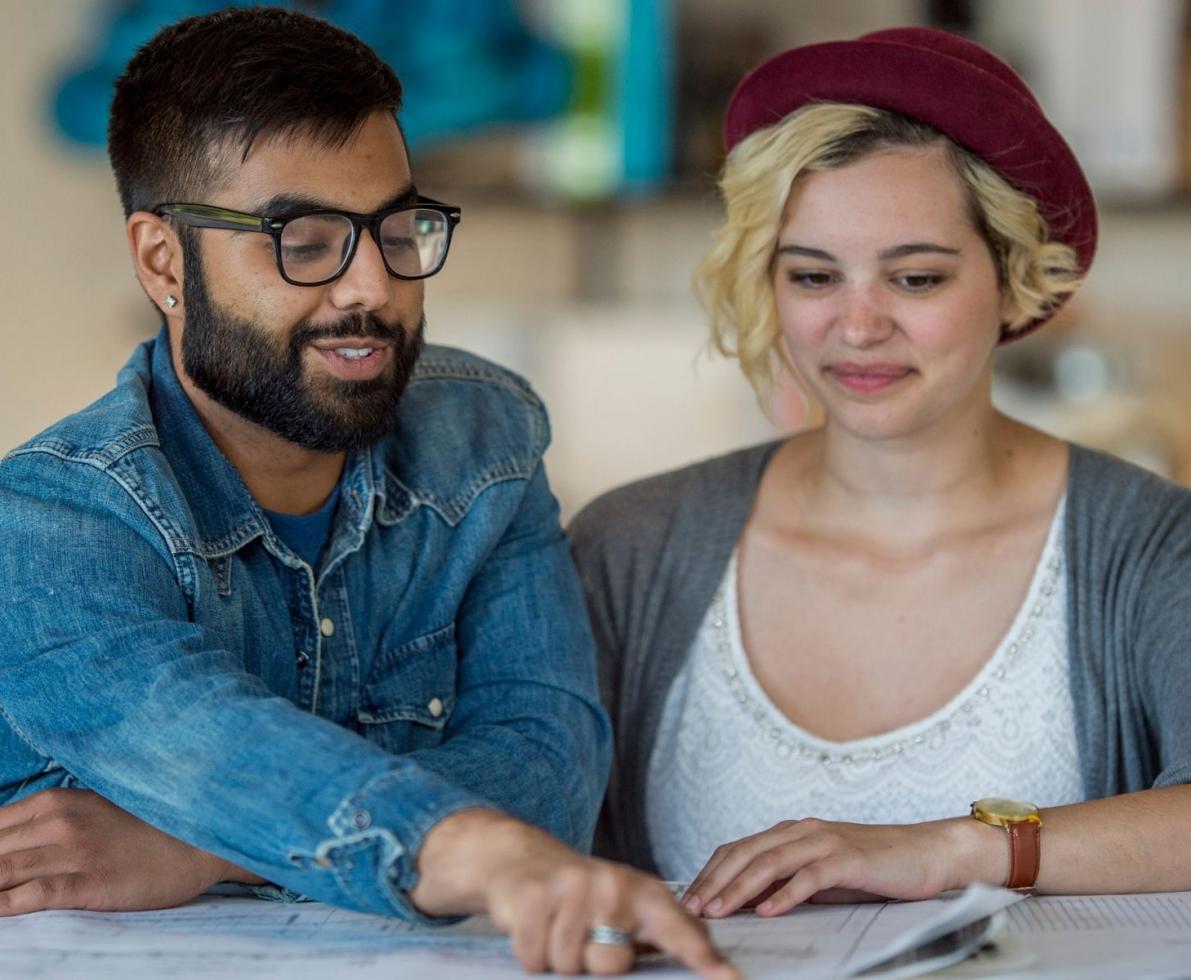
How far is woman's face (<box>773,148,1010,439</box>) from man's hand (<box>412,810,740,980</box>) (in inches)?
28.3

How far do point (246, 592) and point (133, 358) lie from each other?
0.23 metres

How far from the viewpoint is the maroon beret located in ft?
4.97

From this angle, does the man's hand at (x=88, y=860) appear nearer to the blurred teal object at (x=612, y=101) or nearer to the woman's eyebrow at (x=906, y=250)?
the woman's eyebrow at (x=906, y=250)

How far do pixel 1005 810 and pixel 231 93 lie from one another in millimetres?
788

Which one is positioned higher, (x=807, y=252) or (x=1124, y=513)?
(x=807, y=252)

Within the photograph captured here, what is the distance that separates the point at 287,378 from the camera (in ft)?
4.19

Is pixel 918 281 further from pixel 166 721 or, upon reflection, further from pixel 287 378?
pixel 166 721

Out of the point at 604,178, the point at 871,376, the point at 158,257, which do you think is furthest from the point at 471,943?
the point at 604,178

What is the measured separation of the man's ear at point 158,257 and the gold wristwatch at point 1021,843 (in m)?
0.74

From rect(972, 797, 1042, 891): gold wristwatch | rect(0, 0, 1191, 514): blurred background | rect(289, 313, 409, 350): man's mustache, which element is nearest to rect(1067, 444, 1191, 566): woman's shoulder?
rect(972, 797, 1042, 891): gold wristwatch

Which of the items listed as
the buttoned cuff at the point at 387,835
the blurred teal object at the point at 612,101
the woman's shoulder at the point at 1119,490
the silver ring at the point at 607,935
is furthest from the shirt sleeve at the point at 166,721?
the blurred teal object at the point at 612,101

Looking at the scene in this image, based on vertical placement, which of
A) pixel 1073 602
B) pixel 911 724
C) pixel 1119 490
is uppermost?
pixel 1119 490

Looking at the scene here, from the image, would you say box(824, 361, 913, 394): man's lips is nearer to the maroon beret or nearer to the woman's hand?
the maroon beret

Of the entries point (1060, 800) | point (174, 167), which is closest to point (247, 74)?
point (174, 167)
